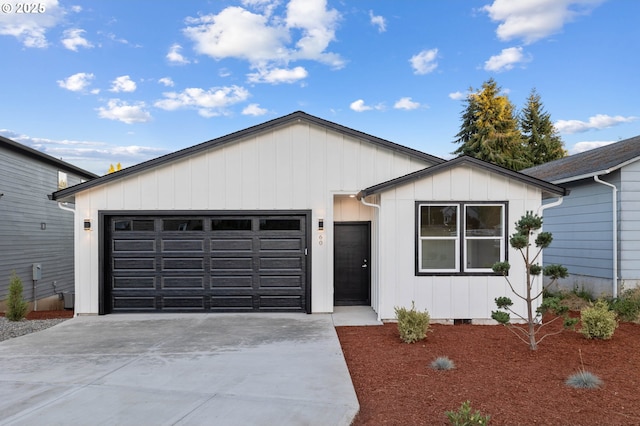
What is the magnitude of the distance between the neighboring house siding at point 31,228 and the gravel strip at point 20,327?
12.9 ft

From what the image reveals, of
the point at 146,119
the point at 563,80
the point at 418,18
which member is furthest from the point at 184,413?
the point at 146,119

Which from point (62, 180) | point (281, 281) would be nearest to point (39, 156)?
point (62, 180)

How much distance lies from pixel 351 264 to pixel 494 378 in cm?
529

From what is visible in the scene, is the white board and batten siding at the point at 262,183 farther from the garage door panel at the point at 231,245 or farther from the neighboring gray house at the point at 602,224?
the neighboring gray house at the point at 602,224

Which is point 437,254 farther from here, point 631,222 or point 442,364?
point 631,222

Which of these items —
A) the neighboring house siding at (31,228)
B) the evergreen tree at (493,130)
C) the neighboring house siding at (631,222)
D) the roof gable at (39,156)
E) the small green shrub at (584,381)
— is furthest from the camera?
the evergreen tree at (493,130)

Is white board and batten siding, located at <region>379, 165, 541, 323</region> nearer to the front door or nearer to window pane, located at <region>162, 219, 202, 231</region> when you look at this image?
the front door

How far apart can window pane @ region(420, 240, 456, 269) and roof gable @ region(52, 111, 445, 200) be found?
1.90 metres

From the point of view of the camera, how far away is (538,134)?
34156mm

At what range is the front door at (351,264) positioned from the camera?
9875 millimetres

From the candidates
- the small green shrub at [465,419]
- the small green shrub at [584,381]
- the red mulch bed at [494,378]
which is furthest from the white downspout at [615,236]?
the small green shrub at [465,419]

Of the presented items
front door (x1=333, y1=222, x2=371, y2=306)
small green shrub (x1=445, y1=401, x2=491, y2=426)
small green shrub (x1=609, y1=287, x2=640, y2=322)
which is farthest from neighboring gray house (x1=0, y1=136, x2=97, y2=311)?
small green shrub (x1=609, y1=287, x2=640, y2=322)

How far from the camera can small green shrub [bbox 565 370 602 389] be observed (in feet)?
14.8

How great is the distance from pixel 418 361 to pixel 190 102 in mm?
17026
